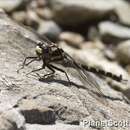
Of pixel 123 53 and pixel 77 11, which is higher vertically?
pixel 77 11

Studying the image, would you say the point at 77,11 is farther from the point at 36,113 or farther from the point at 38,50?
the point at 36,113

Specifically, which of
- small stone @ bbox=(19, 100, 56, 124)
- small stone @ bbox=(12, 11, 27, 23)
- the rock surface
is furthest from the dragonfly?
small stone @ bbox=(12, 11, 27, 23)

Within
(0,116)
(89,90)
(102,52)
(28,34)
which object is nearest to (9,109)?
(0,116)

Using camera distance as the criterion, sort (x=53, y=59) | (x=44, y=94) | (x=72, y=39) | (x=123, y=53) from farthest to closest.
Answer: (x=72, y=39) → (x=123, y=53) → (x=53, y=59) → (x=44, y=94)

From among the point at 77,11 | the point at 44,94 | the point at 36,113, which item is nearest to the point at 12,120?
the point at 36,113

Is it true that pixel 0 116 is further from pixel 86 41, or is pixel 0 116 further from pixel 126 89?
pixel 86 41

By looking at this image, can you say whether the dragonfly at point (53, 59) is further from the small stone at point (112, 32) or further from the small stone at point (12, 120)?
the small stone at point (112, 32)
